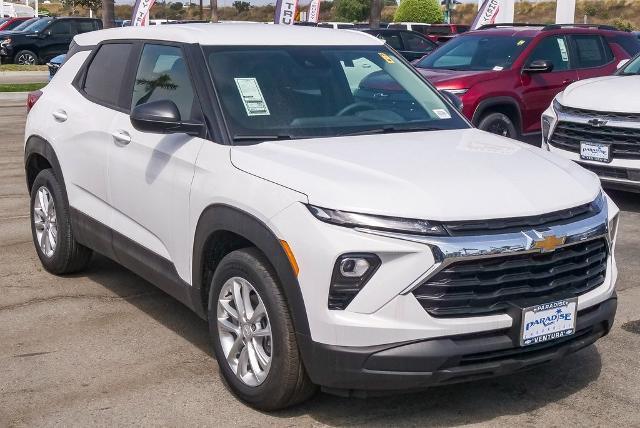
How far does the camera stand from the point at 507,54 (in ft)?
38.9

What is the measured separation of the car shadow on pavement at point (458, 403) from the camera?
14.3 feet

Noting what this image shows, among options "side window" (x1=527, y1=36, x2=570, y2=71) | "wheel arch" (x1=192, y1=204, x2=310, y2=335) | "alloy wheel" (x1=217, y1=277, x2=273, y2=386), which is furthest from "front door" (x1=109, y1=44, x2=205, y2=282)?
"side window" (x1=527, y1=36, x2=570, y2=71)

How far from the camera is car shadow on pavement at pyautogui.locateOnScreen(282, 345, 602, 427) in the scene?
435 centimetres

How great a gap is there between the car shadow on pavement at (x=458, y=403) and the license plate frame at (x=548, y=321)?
386 millimetres

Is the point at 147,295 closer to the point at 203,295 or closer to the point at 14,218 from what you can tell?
the point at 203,295

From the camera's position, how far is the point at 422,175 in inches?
167

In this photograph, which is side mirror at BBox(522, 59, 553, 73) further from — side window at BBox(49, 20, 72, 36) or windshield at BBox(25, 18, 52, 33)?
windshield at BBox(25, 18, 52, 33)

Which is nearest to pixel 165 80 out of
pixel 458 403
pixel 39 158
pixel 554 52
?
pixel 39 158

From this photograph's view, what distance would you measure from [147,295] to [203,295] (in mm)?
1590

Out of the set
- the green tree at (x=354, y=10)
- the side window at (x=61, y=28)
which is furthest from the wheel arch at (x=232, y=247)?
the green tree at (x=354, y=10)

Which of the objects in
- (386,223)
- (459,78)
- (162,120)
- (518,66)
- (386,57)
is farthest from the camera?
(518,66)

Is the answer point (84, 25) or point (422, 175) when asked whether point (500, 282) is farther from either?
point (84, 25)

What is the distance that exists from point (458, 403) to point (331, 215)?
1.23 m

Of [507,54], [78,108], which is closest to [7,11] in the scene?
[507,54]
